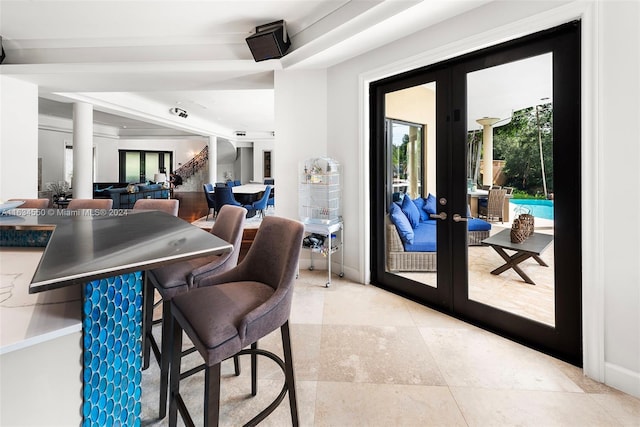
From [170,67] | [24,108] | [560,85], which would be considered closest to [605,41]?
[560,85]

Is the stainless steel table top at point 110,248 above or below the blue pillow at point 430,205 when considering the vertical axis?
below

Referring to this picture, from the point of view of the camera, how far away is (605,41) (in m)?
1.77

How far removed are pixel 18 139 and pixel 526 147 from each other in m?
6.15

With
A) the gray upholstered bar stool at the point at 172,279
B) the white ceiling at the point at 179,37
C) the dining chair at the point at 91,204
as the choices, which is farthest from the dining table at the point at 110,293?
the white ceiling at the point at 179,37

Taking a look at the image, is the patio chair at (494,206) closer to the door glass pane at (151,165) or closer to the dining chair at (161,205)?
the dining chair at (161,205)

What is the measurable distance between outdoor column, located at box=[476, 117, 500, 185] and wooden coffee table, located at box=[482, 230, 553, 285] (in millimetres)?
490

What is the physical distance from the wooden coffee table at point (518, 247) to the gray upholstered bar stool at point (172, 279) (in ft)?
7.02

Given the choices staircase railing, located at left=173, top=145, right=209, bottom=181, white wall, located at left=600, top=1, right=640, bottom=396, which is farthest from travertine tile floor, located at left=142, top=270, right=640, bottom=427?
staircase railing, located at left=173, top=145, right=209, bottom=181

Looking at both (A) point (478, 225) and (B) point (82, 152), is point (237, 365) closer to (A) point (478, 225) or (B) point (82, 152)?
(A) point (478, 225)

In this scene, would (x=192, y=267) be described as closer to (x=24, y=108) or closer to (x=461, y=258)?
(x=461, y=258)

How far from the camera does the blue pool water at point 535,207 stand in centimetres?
218

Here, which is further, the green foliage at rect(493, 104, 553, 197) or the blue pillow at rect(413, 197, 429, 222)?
the blue pillow at rect(413, 197, 429, 222)

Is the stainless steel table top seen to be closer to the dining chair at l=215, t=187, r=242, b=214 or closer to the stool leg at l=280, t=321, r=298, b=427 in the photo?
the stool leg at l=280, t=321, r=298, b=427

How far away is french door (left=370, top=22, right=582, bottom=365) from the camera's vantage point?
6.73ft
